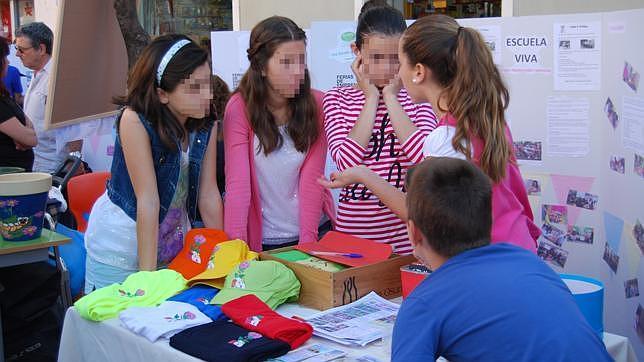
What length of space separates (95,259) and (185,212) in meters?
0.36

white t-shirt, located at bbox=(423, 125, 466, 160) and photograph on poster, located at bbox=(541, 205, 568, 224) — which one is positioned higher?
white t-shirt, located at bbox=(423, 125, 466, 160)

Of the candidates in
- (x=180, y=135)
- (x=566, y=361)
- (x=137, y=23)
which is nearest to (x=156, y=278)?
(x=180, y=135)

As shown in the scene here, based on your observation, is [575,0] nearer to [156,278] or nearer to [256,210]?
[256,210]

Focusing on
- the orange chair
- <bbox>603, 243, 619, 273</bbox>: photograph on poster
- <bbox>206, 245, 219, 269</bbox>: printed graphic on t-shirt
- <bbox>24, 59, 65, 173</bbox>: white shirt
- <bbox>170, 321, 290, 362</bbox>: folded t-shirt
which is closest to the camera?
<bbox>170, 321, 290, 362</bbox>: folded t-shirt

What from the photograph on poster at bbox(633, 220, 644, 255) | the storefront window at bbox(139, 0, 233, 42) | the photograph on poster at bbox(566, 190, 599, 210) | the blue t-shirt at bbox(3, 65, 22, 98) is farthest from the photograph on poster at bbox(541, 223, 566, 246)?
the blue t-shirt at bbox(3, 65, 22, 98)

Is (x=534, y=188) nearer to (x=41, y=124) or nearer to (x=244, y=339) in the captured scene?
(x=244, y=339)

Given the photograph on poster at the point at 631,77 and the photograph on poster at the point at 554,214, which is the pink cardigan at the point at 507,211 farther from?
the photograph on poster at the point at 554,214

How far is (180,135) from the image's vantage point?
2.63m

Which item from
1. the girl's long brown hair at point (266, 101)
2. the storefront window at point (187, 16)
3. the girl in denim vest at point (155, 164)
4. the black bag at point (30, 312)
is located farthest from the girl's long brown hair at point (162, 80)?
the storefront window at point (187, 16)

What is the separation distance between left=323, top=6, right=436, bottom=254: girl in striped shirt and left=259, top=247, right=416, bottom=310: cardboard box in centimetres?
26

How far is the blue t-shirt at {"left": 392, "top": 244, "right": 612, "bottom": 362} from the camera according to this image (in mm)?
1418

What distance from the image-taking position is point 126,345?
7.09 ft

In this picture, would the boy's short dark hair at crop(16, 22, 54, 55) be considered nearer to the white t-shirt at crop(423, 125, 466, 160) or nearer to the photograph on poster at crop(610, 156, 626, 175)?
the photograph on poster at crop(610, 156, 626, 175)

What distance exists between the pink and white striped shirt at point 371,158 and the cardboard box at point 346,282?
0.76 ft
